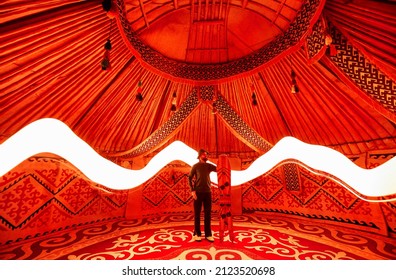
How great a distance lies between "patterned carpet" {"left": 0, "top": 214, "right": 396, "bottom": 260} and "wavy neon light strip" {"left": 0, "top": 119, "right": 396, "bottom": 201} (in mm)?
1075

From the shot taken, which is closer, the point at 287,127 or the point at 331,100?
the point at 331,100

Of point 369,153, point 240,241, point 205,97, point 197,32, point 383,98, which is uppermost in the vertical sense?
point 197,32


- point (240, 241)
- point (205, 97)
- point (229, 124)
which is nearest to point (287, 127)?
point (229, 124)

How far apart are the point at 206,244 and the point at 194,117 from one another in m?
2.62

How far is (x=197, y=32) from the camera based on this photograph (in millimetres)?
2971

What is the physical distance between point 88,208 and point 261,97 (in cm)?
410

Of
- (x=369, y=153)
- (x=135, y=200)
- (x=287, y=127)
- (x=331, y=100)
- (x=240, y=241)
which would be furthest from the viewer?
(x=135, y=200)

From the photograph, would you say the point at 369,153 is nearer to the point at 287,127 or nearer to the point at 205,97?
the point at 287,127

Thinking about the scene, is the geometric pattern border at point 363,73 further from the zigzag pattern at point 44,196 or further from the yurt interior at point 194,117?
the zigzag pattern at point 44,196

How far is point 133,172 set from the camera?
81.5 inches

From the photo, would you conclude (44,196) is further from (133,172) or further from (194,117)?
(194,117)

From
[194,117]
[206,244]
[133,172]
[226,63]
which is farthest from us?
[194,117]

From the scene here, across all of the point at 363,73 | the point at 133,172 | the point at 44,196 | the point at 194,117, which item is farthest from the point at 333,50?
the point at 44,196

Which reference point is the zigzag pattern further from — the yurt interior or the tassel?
the tassel
